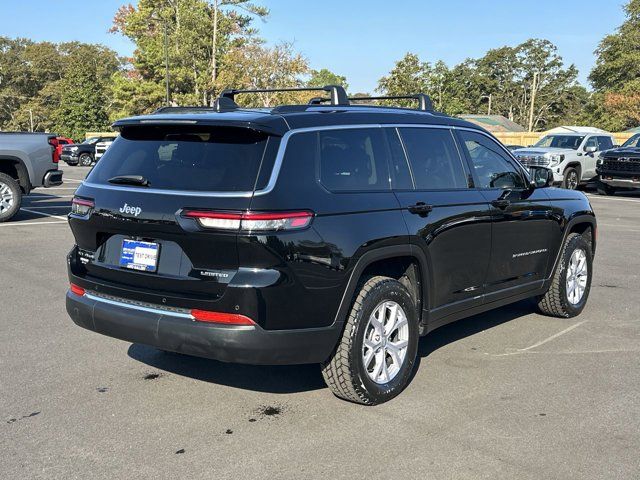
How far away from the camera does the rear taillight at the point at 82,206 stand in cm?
449

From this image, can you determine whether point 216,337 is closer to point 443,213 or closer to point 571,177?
point 443,213

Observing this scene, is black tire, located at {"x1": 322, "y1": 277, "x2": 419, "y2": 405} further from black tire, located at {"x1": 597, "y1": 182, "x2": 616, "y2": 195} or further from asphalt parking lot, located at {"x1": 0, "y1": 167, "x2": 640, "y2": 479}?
black tire, located at {"x1": 597, "y1": 182, "x2": 616, "y2": 195}

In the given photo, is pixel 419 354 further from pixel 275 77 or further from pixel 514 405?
pixel 275 77

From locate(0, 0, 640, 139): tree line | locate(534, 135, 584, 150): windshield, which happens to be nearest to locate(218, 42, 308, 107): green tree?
locate(0, 0, 640, 139): tree line

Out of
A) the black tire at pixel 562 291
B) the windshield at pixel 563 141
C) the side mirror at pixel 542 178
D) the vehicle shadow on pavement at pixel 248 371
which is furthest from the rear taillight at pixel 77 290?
the windshield at pixel 563 141

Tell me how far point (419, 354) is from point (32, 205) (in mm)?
13702

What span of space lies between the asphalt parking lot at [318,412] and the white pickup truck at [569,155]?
1782 centimetres

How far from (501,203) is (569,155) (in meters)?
19.7

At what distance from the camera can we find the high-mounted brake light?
3881mm

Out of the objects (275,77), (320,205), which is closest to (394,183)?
(320,205)

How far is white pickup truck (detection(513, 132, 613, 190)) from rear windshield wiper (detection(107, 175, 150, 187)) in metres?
19.9

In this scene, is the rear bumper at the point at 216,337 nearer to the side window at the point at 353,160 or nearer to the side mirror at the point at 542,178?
the side window at the point at 353,160

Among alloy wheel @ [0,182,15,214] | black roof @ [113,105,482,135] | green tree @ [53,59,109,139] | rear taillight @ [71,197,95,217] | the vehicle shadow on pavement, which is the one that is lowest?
the vehicle shadow on pavement

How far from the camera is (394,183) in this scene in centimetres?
471
